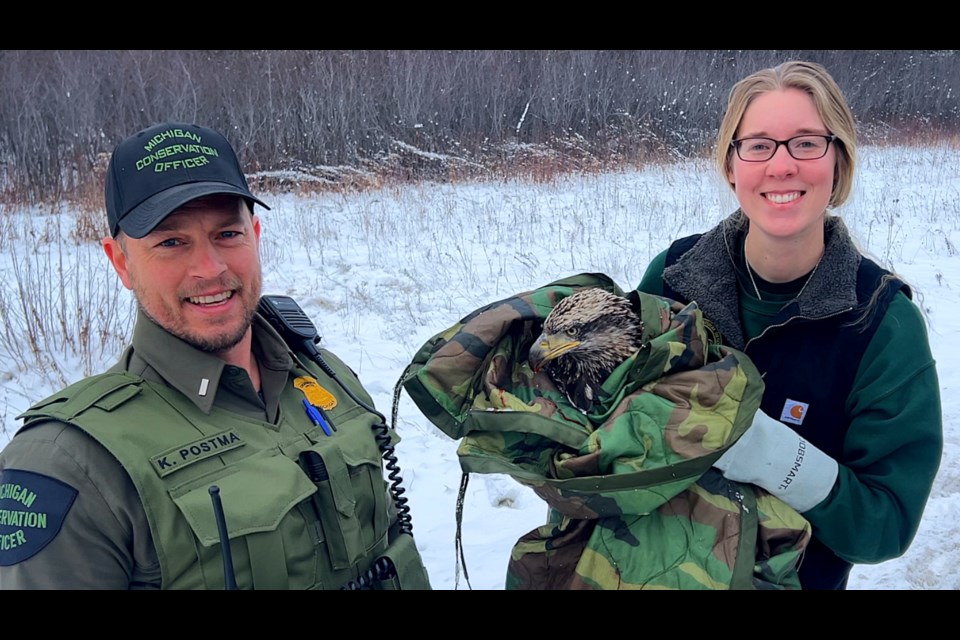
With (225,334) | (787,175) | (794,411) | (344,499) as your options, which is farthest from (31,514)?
(787,175)

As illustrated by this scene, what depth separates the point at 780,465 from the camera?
1.99m

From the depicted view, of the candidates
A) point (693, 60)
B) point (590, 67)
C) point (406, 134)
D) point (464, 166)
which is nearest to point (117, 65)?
point (406, 134)

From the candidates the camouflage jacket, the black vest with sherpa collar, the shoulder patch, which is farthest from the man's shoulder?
the black vest with sherpa collar

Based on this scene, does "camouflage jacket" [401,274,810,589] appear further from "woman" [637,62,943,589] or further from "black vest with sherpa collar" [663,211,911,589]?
"black vest with sherpa collar" [663,211,911,589]

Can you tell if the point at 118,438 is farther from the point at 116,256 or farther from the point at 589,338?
the point at 589,338

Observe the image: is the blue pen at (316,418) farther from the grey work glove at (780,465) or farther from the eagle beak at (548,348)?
the grey work glove at (780,465)

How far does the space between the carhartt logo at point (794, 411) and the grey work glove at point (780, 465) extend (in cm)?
25

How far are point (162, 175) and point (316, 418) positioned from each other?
0.89m

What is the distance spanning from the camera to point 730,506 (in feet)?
6.42

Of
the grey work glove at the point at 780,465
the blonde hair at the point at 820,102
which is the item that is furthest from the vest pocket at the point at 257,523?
the blonde hair at the point at 820,102

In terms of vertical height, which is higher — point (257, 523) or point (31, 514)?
point (31, 514)

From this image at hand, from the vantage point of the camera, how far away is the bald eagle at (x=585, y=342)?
2188 mm

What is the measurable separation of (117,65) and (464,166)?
20.2 feet

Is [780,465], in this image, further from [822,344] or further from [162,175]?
[162,175]
